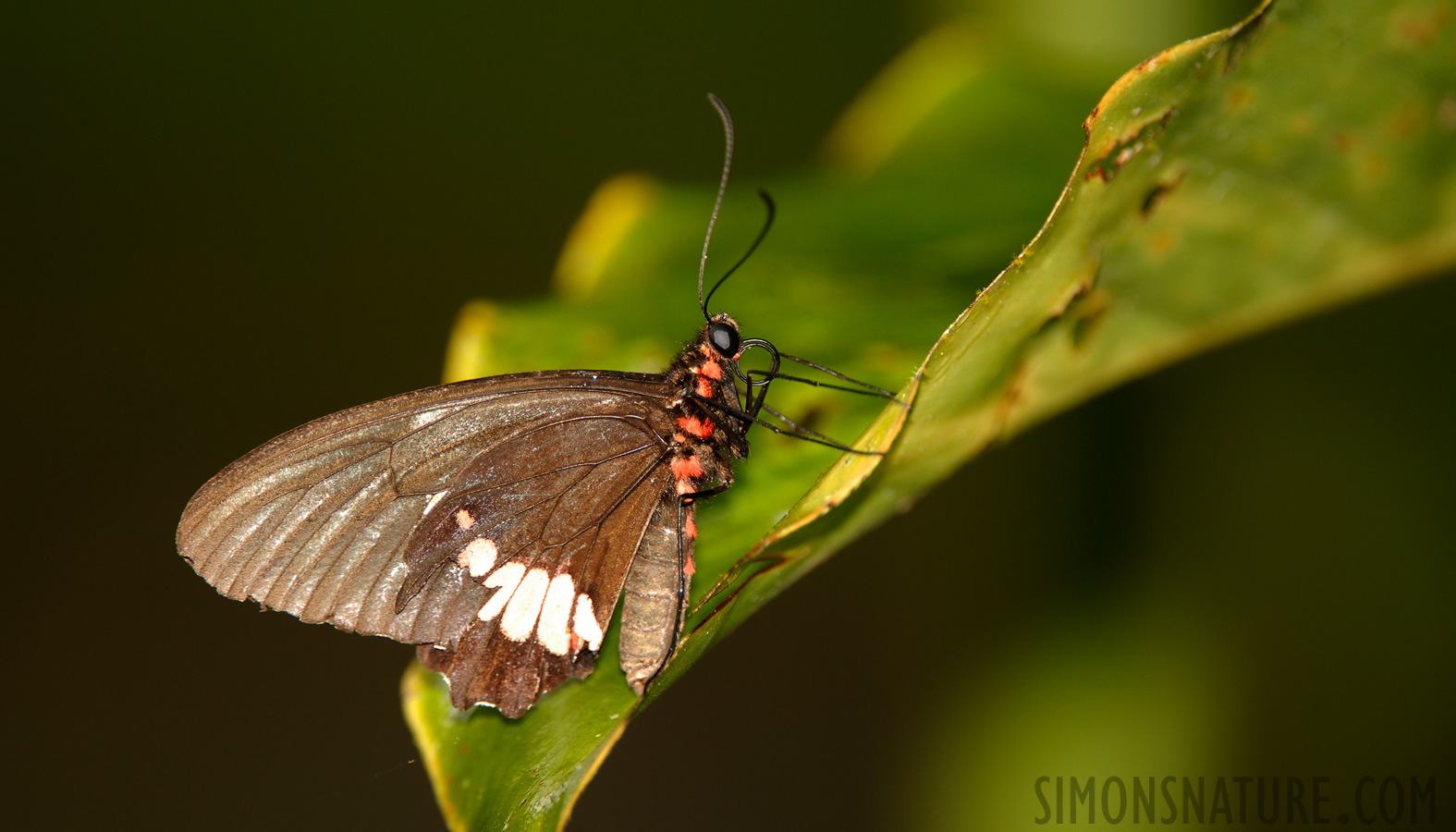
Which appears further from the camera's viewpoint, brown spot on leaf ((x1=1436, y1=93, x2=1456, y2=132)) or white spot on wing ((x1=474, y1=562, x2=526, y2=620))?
white spot on wing ((x1=474, y1=562, x2=526, y2=620))

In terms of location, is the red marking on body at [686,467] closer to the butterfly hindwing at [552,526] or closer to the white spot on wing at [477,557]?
the butterfly hindwing at [552,526]

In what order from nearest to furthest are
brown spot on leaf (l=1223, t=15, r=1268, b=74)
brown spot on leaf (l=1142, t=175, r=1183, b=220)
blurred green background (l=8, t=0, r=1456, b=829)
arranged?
brown spot on leaf (l=1223, t=15, r=1268, b=74)
brown spot on leaf (l=1142, t=175, r=1183, b=220)
blurred green background (l=8, t=0, r=1456, b=829)

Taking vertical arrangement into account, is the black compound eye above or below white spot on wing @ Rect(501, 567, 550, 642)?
above

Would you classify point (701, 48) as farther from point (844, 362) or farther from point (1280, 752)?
point (1280, 752)

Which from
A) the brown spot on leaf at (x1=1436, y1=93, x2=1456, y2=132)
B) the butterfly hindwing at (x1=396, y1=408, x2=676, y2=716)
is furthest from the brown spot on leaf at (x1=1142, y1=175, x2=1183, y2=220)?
the butterfly hindwing at (x1=396, y1=408, x2=676, y2=716)

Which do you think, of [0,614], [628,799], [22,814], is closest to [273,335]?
[0,614]

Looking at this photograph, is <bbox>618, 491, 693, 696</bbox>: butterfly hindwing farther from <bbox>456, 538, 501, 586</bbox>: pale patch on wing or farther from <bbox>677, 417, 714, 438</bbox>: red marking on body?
<bbox>456, 538, 501, 586</bbox>: pale patch on wing

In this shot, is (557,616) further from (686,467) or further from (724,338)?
(724,338)
